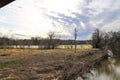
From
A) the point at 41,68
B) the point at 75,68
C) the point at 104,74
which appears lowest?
the point at 104,74

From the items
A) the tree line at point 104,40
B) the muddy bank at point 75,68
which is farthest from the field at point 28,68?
the tree line at point 104,40

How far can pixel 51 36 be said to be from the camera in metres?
128

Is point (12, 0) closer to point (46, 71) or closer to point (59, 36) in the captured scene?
point (46, 71)

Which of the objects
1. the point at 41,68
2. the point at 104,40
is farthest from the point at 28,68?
the point at 104,40

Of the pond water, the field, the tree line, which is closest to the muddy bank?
the pond water

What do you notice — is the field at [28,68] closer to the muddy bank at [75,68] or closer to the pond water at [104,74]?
the muddy bank at [75,68]

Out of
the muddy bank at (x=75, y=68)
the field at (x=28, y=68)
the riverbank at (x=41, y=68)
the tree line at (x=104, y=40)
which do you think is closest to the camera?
the field at (x=28, y=68)

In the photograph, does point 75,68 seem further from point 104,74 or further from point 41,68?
point 41,68

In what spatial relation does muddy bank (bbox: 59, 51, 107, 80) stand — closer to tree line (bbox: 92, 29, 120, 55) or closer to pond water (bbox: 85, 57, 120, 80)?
pond water (bbox: 85, 57, 120, 80)

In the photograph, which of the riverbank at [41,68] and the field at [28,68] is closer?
the field at [28,68]

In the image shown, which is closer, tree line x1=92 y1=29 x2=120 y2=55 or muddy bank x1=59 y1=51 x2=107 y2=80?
muddy bank x1=59 y1=51 x2=107 y2=80

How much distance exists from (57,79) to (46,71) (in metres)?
6.36

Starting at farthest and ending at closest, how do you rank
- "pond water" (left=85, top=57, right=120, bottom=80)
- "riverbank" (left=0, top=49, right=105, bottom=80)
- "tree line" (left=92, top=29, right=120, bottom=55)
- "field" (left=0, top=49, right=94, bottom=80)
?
"tree line" (left=92, top=29, right=120, bottom=55), "pond water" (left=85, top=57, right=120, bottom=80), "riverbank" (left=0, top=49, right=105, bottom=80), "field" (left=0, top=49, right=94, bottom=80)

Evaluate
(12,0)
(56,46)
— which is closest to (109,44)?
(56,46)
